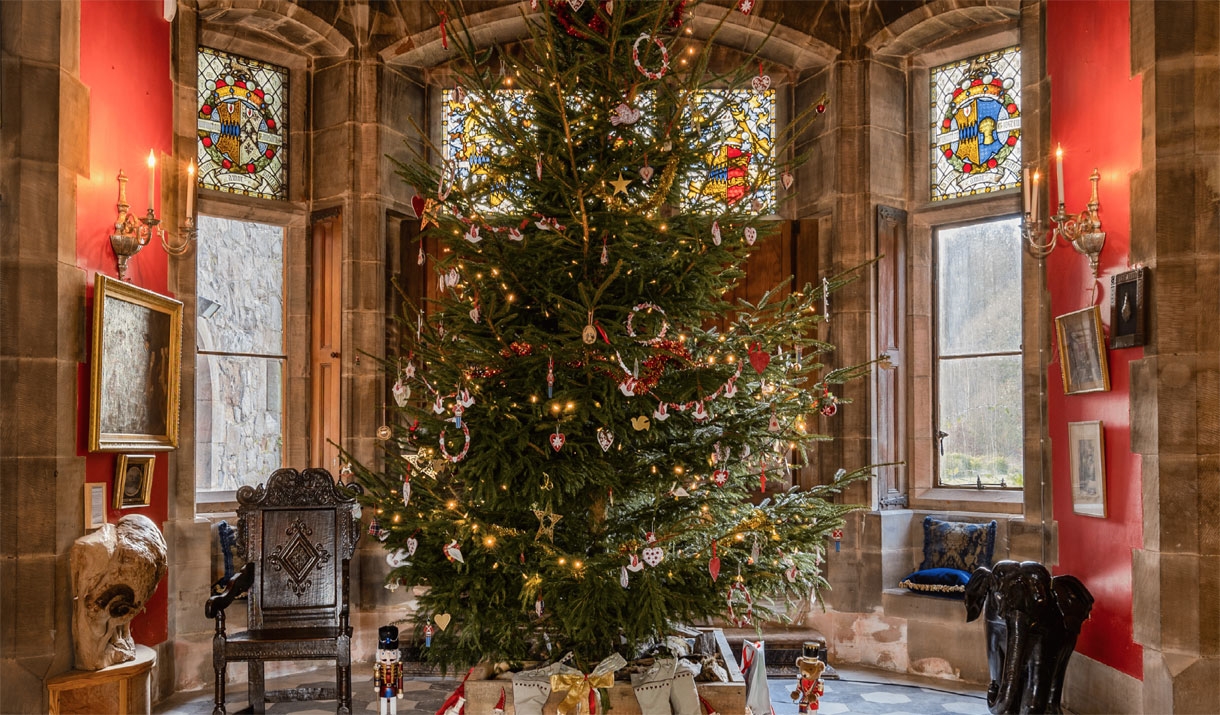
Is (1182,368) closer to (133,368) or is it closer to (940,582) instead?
(940,582)

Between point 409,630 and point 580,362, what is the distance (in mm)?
3197

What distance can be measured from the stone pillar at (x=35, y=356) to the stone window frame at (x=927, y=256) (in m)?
4.68

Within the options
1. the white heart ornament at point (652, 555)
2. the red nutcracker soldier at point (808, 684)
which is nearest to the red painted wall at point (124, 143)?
the white heart ornament at point (652, 555)

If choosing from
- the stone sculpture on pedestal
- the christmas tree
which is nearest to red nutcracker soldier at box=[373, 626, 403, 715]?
the christmas tree

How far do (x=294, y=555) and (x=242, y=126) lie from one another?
277 centimetres

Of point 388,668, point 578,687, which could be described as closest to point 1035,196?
point 578,687

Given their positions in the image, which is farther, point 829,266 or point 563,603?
point 829,266

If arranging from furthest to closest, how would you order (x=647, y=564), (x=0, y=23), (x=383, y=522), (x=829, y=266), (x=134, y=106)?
(x=829, y=266), (x=134, y=106), (x=0, y=23), (x=383, y=522), (x=647, y=564)

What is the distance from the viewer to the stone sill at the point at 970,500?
239 inches

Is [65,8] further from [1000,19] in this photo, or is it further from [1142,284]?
[1000,19]

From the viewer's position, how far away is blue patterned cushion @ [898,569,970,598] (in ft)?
19.0

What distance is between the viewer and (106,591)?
4.06m

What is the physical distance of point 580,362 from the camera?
11.4 feet

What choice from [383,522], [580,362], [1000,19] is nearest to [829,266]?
[1000,19]
